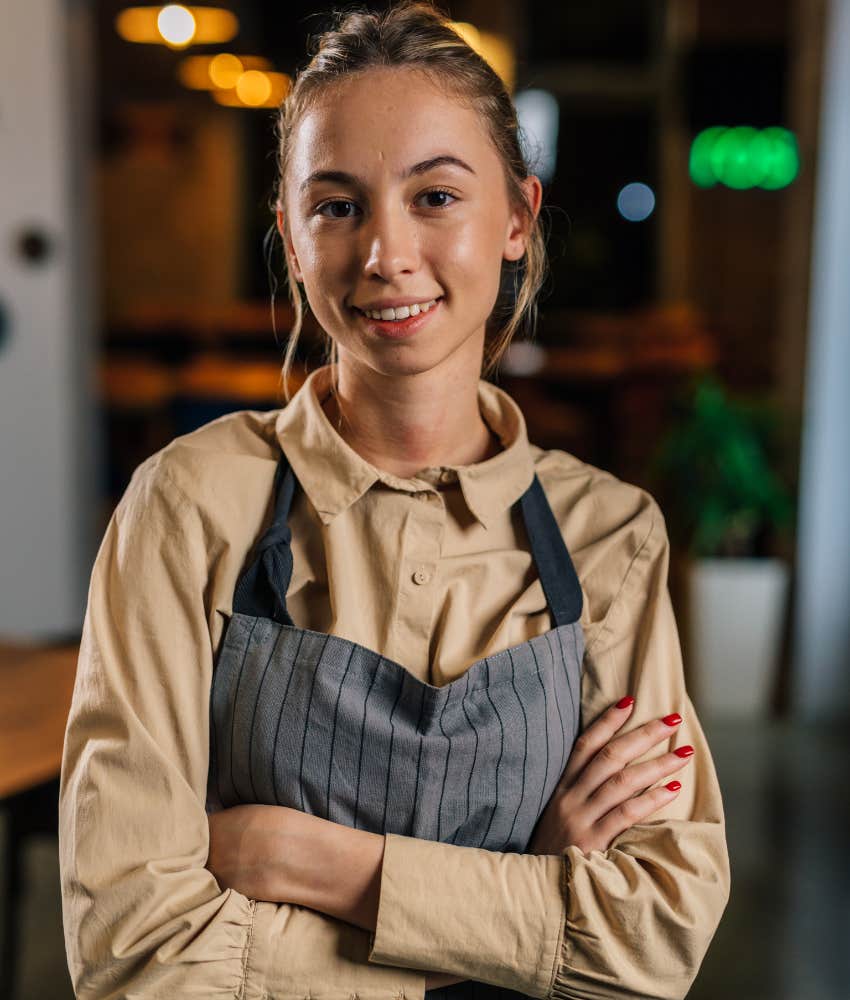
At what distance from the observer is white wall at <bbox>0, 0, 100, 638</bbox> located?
365 centimetres

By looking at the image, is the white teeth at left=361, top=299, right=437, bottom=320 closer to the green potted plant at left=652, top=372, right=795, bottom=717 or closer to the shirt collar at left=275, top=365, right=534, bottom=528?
the shirt collar at left=275, top=365, right=534, bottom=528

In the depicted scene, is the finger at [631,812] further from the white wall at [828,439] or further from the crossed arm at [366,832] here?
the white wall at [828,439]

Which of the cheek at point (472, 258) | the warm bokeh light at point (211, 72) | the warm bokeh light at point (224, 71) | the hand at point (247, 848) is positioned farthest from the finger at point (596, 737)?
the warm bokeh light at point (224, 71)

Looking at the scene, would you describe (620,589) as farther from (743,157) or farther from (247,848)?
(743,157)

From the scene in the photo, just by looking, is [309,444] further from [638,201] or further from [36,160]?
[638,201]

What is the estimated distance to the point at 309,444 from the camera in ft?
3.88

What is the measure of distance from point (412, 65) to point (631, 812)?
722 millimetres

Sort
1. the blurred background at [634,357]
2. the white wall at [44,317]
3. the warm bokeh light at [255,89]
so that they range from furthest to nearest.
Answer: the warm bokeh light at [255,89], the white wall at [44,317], the blurred background at [634,357]

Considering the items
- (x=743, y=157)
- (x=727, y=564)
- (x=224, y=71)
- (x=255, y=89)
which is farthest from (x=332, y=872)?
(x=743, y=157)

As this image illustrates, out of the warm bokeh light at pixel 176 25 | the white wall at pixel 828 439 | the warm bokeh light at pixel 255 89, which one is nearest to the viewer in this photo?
the white wall at pixel 828 439

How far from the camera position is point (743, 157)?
914 centimetres

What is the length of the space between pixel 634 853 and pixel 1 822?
2.26 metres

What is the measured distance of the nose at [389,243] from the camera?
107 cm

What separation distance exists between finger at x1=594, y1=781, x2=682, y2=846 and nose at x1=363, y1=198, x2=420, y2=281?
54 centimetres
